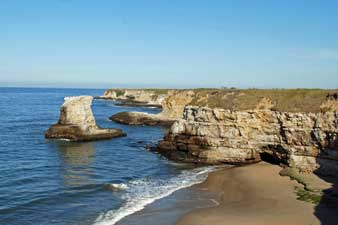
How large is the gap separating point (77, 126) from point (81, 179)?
73.4 ft

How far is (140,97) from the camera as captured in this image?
13850 centimetres

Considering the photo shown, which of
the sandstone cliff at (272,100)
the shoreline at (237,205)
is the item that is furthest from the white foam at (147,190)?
the sandstone cliff at (272,100)

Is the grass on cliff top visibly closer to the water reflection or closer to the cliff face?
the water reflection

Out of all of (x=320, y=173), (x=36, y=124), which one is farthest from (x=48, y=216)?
(x=36, y=124)

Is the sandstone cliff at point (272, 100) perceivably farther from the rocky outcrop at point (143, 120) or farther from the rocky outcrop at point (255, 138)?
the rocky outcrop at point (143, 120)

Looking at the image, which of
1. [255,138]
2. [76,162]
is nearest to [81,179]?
[76,162]

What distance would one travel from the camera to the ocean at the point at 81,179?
23259mm

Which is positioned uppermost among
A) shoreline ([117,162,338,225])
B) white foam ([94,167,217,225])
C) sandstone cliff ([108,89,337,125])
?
sandstone cliff ([108,89,337,125])

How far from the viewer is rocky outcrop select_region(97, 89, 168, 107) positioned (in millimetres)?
123450

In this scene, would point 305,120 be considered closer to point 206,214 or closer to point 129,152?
point 206,214

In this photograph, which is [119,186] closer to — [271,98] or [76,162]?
[76,162]

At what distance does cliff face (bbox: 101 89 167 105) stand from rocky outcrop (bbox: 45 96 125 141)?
6760cm

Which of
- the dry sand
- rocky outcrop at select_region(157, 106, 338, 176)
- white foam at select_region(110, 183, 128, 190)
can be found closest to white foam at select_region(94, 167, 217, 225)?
white foam at select_region(110, 183, 128, 190)

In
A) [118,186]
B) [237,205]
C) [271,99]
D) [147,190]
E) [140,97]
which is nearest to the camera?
[237,205]
